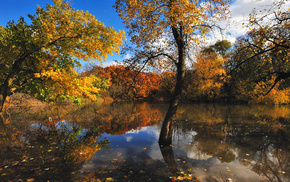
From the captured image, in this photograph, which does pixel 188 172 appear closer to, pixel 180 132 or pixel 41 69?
pixel 180 132

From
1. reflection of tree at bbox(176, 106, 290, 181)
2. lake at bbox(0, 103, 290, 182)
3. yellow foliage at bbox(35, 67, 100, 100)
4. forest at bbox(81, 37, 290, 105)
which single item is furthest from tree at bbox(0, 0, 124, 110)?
reflection of tree at bbox(176, 106, 290, 181)

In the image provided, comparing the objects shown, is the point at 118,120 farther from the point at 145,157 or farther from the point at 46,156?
the point at 145,157

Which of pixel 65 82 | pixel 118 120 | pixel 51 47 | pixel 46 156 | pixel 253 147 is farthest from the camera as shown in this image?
pixel 118 120

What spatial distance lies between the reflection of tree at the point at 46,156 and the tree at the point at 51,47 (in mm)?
2852

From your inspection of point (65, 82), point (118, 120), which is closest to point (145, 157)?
point (65, 82)

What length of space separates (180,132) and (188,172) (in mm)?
5343

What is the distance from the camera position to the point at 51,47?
980 centimetres

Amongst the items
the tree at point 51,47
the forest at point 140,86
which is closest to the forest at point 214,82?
the forest at point 140,86

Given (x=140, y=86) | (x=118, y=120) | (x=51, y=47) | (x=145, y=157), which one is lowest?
(x=145, y=157)

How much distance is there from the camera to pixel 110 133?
1006 cm

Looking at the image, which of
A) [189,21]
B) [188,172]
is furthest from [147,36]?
[188,172]

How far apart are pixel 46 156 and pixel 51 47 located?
7064mm

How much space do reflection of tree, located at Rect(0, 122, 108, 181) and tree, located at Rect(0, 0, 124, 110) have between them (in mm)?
2852

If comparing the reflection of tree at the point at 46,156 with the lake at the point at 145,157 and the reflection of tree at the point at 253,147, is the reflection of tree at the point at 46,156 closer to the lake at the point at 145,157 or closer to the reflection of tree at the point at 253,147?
the lake at the point at 145,157
